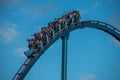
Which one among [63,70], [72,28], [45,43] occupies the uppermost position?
[72,28]

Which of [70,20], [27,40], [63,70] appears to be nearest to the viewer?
[63,70]

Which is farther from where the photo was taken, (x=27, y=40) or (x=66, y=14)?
(x=66, y=14)

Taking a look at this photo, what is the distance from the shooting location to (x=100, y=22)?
18578 mm

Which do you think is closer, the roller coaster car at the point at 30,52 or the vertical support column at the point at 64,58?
the vertical support column at the point at 64,58

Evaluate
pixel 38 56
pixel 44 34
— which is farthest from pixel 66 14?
pixel 38 56

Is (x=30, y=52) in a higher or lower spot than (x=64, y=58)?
higher

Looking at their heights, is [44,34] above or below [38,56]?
above

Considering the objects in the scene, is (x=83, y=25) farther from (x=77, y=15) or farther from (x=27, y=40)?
(x=27, y=40)

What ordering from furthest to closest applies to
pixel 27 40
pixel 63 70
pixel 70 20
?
1. pixel 70 20
2. pixel 27 40
3. pixel 63 70

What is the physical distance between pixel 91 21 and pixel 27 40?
397cm

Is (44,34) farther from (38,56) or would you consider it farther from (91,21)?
(91,21)

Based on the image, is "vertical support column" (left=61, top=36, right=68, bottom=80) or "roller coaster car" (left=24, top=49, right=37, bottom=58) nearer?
"vertical support column" (left=61, top=36, right=68, bottom=80)

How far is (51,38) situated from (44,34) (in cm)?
44

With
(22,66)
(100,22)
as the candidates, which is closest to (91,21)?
(100,22)
